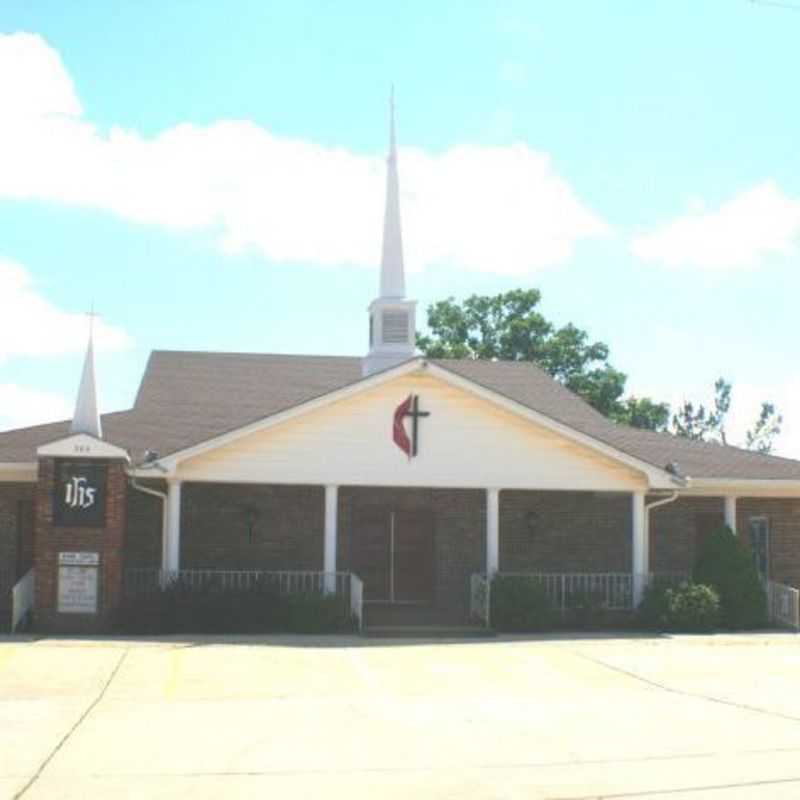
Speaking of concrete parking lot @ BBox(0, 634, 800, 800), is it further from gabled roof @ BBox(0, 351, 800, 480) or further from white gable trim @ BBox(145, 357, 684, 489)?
gabled roof @ BBox(0, 351, 800, 480)

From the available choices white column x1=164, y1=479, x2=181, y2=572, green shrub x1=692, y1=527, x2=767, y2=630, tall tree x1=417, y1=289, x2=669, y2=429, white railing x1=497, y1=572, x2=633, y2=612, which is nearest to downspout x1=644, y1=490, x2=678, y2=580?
white railing x1=497, y1=572, x2=633, y2=612

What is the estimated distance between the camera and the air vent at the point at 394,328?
2709cm

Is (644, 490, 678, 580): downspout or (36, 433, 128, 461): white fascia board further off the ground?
(36, 433, 128, 461): white fascia board

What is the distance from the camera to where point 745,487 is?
77.0ft

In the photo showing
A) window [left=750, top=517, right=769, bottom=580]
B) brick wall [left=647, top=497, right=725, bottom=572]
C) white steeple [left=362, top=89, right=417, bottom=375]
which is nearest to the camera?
brick wall [left=647, top=497, right=725, bottom=572]

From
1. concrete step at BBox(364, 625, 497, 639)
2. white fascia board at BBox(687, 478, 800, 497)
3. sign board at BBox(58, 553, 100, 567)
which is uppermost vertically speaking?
white fascia board at BBox(687, 478, 800, 497)

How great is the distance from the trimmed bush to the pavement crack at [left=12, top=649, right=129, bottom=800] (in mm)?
3267

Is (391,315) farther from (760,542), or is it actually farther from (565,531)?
(760,542)

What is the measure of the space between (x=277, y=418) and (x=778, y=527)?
404 inches

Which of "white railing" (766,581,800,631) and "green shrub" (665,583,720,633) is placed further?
"white railing" (766,581,800,631)

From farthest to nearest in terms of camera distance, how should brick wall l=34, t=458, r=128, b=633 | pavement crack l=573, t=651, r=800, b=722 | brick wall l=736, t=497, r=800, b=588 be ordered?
brick wall l=736, t=497, r=800, b=588, brick wall l=34, t=458, r=128, b=633, pavement crack l=573, t=651, r=800, b=722

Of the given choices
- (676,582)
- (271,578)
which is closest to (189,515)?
Result: (271,578)

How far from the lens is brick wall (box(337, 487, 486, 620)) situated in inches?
934

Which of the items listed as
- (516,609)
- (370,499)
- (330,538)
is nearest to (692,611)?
(516,609)
